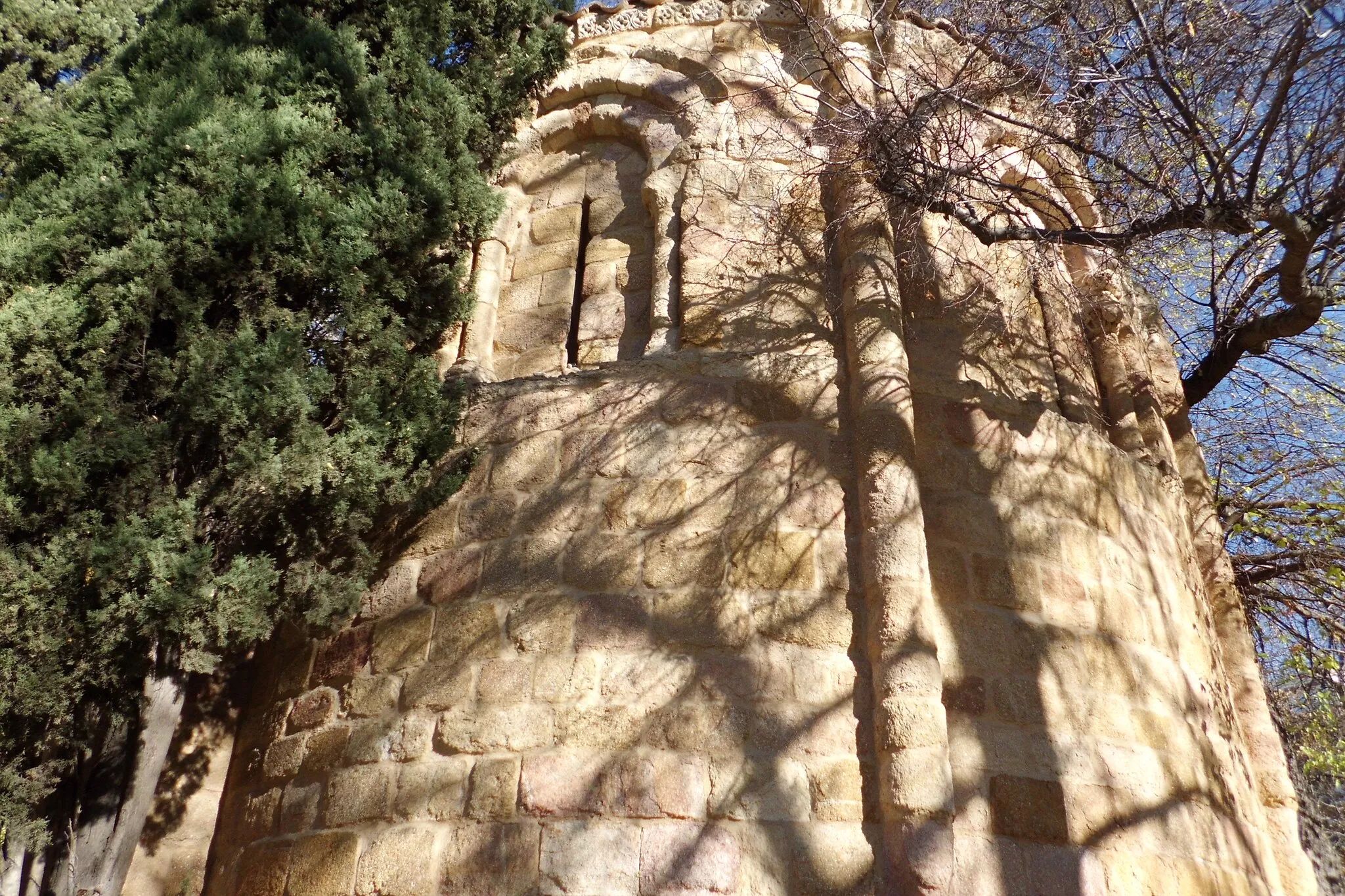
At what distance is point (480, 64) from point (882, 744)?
13.0ft

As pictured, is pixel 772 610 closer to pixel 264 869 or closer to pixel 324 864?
pixel 324 864

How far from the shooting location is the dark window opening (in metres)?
5.42

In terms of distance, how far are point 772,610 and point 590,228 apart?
260 cm

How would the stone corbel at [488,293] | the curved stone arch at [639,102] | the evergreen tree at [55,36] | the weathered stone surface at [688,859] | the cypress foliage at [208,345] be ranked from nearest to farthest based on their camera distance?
1. the weathered stone surface at [688,859]
2. the cypress foliage at [208,345]
3. the stone corbel at [488,293]
4. the curved stone arch at [639,102]
5. the evergreen tree at [55,36]

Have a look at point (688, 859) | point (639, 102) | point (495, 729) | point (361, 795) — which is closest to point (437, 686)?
point (495, 729)

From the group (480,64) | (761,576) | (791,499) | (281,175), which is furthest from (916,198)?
(281,175)

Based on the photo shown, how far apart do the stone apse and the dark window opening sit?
2 centimetres

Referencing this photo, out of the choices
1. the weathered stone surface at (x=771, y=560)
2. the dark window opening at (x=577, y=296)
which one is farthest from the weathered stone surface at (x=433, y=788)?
the dark window opening at (x=577, y=296)

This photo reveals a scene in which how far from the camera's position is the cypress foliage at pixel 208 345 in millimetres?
3779

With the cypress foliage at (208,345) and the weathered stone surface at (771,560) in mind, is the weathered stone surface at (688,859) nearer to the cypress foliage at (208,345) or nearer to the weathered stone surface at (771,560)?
the weathered stone surface at (771,560)

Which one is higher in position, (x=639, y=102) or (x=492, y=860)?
(x=639, y=102)

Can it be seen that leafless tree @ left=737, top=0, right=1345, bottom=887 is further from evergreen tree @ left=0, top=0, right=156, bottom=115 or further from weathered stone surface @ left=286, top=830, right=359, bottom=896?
evergreen tree @ left=0, top=0, right=156, bottom=115

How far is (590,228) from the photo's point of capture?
5828 millimetres

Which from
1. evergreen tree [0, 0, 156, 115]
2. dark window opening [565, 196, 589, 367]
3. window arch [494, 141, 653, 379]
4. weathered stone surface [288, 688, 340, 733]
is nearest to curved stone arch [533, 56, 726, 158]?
window arch [494, 141, 653, 379]
